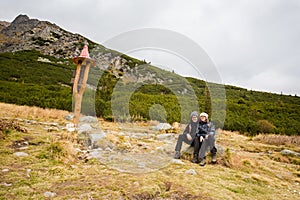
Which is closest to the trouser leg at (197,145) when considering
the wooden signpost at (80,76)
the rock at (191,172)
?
the rock at (191,172)

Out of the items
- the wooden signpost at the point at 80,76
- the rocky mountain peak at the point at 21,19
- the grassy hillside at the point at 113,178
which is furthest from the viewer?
the rocky mountain peak at the point at 21,19

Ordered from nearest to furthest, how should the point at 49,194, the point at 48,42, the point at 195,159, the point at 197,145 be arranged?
the point at 49,194
the point at 195,159
the point at 197,145
the point at 48,42

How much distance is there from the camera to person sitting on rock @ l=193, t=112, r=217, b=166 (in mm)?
6469

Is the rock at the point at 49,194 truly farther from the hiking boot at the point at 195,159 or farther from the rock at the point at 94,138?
the hiking boot at the point at 195,159

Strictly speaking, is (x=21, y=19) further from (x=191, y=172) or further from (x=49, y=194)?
(x=49, y=194)

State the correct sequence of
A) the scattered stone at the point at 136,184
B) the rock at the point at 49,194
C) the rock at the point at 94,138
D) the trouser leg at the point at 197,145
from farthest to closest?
the rock at the point at 94,138 < the trouser leg at the point at 197,145 < the scattered stone at the point at 136,184 < the rock at the point at 49,194

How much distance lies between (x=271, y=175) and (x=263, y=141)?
8076mm

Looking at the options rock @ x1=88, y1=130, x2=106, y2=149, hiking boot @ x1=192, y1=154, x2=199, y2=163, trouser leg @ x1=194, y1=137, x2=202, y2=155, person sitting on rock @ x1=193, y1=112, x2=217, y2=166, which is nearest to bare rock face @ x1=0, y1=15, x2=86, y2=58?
rock @ x1=88, y1=130, x2=106, y2=149

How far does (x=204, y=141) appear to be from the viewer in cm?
654

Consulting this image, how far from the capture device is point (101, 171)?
4.88 meters

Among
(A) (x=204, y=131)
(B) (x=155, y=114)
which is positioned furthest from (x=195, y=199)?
(B) (x=155, y=114)

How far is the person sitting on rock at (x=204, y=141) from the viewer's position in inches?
255

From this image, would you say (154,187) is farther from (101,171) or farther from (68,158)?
(68,158)

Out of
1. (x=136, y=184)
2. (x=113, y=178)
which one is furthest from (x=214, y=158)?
(x=113, y=178)
